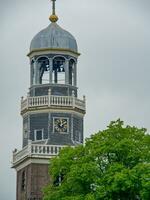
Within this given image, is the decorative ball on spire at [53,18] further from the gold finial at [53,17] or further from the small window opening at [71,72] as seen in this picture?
the small window opening at [71,72]

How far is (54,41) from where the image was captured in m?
98.4

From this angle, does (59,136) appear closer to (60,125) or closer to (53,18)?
(60,125)

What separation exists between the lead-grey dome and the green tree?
1913 cm

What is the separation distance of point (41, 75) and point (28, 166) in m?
8.16

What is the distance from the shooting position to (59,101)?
9650 centimetres

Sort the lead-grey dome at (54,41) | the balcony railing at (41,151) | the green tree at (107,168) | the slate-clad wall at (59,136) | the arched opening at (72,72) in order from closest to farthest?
the green tree at (107,168), the balcony railing at (41,151), the slate-clad wall at (59,136), the lead-grey dome at (54,41), the arched opening at (72,72)

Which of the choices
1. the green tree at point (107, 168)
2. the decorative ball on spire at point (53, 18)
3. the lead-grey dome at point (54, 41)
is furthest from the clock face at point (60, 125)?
the green tree at point (107, 168)

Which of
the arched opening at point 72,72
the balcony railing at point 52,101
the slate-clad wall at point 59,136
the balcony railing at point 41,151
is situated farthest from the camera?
the arched opening at point 72,72

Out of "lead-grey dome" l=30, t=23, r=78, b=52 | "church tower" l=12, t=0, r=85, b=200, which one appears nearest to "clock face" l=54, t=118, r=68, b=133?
"church tower" l=12, t=0, r=85, b=200

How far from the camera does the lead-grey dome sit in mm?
98312

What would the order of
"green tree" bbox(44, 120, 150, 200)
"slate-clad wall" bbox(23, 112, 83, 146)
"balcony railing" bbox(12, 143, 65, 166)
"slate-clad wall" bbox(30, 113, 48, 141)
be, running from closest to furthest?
"green tree" bbox(44, 120, 150, 200)
"balcony railing" bbox(12, 143, 65, 166)
"slate-clad wall" bbox(23, 112, 83, 146)
"slate-clad wall" bbox(30, 113, 48, 141)

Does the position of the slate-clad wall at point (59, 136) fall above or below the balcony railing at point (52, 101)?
below

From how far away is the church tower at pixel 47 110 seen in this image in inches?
3701

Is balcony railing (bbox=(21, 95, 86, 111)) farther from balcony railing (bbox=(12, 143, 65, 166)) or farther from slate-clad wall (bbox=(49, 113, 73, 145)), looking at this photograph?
balcony railing (bbox=(12, 143, 65, 166))
